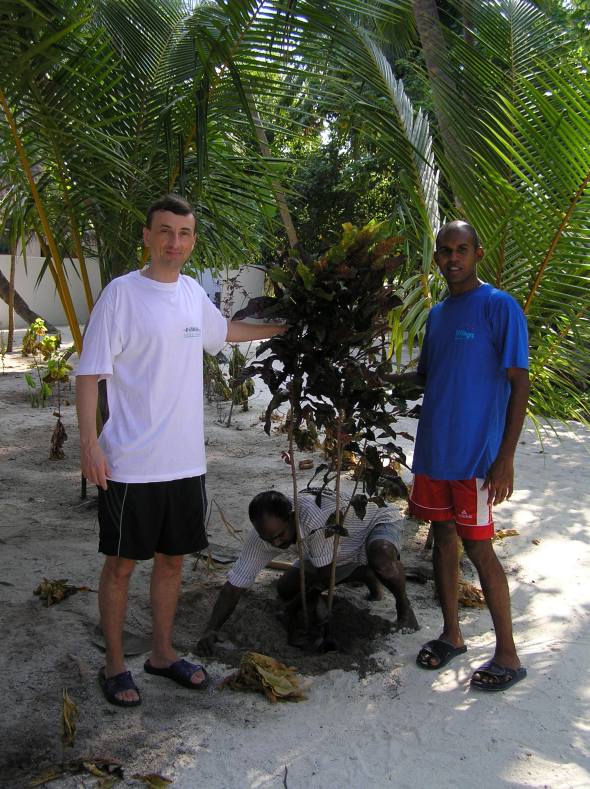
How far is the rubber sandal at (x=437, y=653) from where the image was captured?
3.08m

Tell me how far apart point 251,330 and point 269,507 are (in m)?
0.73

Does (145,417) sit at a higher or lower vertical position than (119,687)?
higher

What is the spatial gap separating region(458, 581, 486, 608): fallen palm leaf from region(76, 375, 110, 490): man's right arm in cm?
200

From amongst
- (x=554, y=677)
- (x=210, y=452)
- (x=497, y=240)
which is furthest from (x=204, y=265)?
(x=554, y=677)

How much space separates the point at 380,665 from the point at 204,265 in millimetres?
4010

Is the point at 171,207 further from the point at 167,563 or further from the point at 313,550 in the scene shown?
the point at 313,550

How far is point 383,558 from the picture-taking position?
129 inches

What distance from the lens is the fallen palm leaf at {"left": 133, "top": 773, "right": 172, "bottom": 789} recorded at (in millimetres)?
2320

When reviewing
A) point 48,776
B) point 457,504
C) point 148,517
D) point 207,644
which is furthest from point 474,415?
point 48,776

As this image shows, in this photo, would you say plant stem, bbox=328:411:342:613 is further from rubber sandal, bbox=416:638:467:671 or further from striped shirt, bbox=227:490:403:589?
rubber sandal, bbox=416:638:467:671

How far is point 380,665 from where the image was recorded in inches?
124

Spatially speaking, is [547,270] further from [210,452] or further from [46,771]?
[210,452]

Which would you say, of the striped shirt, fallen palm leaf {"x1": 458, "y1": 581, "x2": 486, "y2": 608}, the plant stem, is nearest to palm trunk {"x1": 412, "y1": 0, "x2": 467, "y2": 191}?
the plant stem

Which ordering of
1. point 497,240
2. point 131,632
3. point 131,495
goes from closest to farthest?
point 131,495 < point 131,632 < point 497,240
